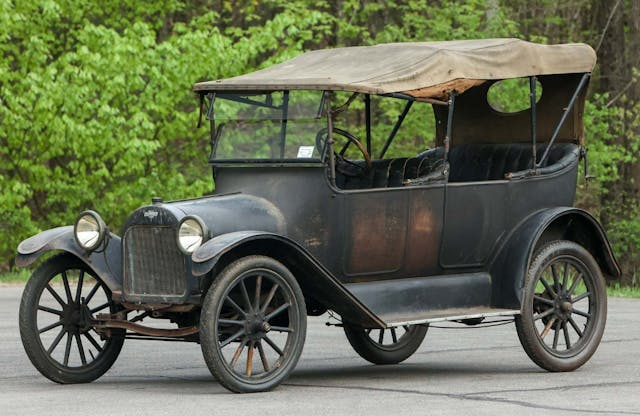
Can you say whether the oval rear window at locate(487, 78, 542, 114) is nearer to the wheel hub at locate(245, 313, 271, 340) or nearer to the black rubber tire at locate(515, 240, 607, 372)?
the black rubber tire at locate(515, 240, 607, 372)

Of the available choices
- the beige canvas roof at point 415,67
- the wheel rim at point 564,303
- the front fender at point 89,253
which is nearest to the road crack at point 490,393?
the wheel rim at point 564,303

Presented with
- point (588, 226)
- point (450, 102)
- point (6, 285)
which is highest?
point (450, 102)

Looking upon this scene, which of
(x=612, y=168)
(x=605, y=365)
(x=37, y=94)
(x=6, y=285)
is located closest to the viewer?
(x=605, y=365)

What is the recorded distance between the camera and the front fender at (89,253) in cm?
938

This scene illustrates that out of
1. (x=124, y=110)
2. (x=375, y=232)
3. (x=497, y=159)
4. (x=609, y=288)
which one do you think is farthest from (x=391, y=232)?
(x=124, y=110)

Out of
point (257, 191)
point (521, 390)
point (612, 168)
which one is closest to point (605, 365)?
point (521, 390)

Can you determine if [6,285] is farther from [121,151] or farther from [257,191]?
[257,191]

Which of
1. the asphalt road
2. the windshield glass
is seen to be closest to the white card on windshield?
the windshield glass

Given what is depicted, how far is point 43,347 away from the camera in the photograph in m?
9.44

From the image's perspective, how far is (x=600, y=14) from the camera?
94.7ft

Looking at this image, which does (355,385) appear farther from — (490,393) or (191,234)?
(191,234)

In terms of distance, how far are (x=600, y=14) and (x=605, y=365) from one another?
19.4m

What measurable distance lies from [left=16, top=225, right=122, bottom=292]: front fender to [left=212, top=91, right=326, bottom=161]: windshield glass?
38.9 inches

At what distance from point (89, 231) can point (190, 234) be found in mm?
987
